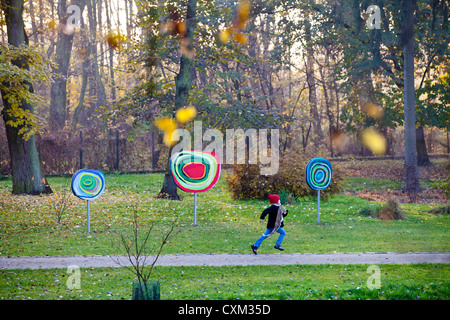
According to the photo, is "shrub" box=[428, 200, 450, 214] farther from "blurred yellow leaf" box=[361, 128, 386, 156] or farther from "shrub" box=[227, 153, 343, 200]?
"blurred yellow leaf" box=[361, 128, 386, 156]

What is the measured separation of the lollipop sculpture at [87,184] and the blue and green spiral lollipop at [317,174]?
584 cm

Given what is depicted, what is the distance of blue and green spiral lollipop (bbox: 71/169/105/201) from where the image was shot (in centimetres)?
1173

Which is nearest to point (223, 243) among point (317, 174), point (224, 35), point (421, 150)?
point (317, 174)

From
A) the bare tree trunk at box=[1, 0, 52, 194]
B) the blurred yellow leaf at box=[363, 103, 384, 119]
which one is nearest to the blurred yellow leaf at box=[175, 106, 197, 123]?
the bare tree trunk at box=[1, 0, 52, 194]

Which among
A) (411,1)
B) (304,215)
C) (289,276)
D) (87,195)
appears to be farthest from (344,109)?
(289,276)

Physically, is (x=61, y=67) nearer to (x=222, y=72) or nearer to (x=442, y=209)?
(x=222, y=72)

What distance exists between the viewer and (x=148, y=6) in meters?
16.7

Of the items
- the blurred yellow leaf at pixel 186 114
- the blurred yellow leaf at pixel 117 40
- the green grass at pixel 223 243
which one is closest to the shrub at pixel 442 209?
the green grass at pixel 223 243

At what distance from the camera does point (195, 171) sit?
13.0 meters

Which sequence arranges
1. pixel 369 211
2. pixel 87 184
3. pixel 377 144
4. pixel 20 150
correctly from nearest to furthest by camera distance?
1. pixel 87 184
2. pixel 369 211
3. pixel 20 150
4. pixel 377 144

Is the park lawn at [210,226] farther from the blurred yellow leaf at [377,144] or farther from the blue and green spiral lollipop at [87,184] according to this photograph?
the blurred yellow leaf at [377,144]

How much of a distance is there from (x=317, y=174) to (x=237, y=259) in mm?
5375
